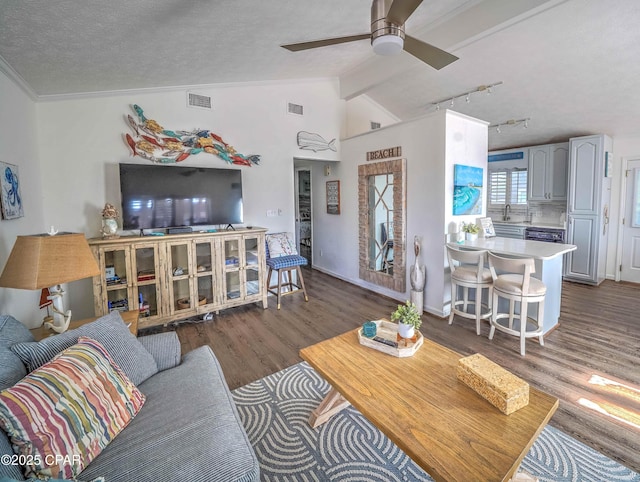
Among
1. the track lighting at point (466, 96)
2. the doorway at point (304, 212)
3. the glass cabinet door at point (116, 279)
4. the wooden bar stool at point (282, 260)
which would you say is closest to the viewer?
the glass cabinet door at point (116, 279)

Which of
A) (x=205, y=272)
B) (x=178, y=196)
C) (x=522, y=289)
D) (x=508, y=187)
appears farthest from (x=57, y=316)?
(x=508, y=187)

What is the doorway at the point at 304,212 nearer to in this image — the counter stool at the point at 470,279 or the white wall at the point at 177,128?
the white wall at the point at 177,128

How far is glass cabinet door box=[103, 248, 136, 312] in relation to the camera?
3.11m

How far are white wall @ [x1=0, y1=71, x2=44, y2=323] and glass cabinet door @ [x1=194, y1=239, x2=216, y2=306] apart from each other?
1376 mm

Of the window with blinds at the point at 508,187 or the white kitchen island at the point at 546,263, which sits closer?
the white kitchen island at the point at 546,263

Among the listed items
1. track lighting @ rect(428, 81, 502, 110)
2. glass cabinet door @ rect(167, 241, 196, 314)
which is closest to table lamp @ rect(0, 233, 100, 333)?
glass cabinet door @ rect(167, 241, 196, 314)

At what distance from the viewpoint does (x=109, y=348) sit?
160 centimetres

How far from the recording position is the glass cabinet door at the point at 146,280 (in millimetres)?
3215

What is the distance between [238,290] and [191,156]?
1.77 m

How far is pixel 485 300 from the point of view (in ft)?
11.8

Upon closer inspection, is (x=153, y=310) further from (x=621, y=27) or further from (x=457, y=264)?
(x=621, y=27)

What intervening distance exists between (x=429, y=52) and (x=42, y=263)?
2.65 meters

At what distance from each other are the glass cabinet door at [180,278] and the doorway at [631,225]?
6.58 m

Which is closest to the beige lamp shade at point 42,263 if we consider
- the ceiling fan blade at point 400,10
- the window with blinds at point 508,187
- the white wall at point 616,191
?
the ceiling fan blade at point 400,10
